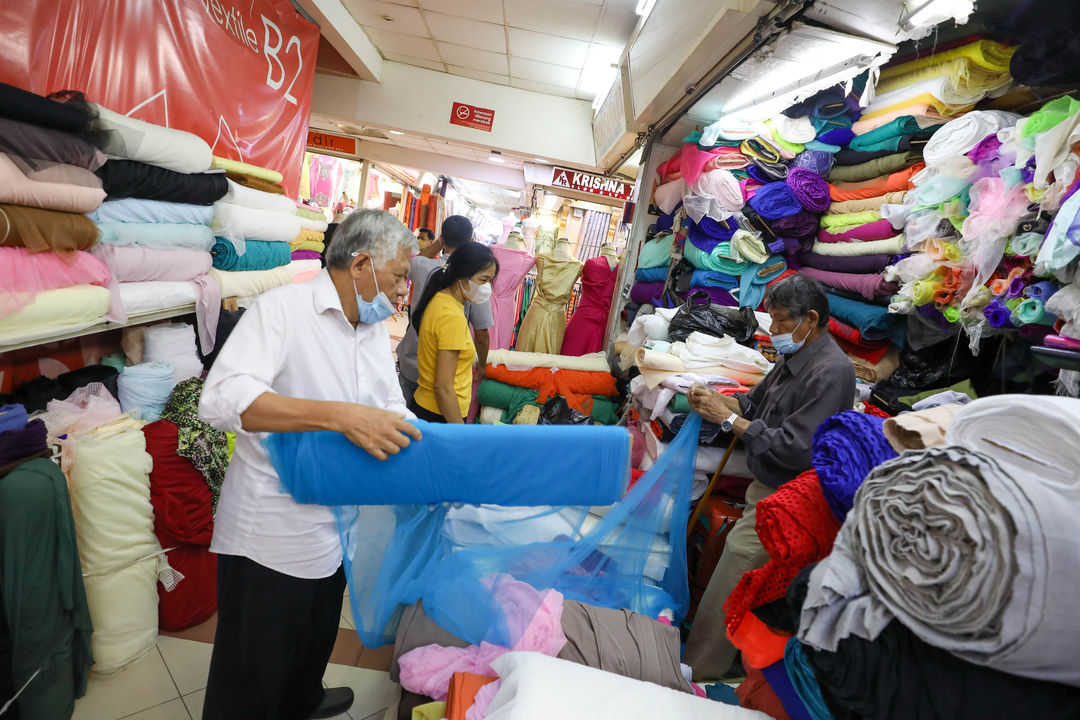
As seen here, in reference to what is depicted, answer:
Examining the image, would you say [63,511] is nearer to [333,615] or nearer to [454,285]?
[333,615]

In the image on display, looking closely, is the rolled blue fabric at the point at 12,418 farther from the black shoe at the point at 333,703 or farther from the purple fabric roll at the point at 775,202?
the purple fabric roll at the point at 775,202

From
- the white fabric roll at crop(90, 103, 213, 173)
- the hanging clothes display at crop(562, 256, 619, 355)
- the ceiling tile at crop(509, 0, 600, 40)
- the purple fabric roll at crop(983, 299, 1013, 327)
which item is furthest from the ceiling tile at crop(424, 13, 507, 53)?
the purple fabric roll at crop(983, 299, 1013, 327)

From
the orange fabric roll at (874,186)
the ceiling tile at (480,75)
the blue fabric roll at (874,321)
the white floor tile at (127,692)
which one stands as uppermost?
the ceiling tile at (480,75)

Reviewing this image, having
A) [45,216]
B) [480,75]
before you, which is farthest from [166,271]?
[480,75]

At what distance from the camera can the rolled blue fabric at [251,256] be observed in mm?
2682

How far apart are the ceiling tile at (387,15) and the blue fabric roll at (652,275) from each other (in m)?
2.74

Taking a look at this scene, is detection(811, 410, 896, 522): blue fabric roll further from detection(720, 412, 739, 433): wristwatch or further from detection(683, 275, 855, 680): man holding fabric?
detection(720, 412, 739, 433): wristwatch

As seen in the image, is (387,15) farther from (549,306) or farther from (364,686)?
(364,686)

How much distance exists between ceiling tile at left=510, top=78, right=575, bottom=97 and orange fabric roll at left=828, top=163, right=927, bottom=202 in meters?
3.45

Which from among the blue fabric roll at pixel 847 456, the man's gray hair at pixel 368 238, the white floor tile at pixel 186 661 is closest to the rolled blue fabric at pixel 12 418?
the white floor tile at pixel 186 661

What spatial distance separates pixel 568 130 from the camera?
5.82m

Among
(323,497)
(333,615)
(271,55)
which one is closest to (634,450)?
(333,615)

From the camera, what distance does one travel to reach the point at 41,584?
67.3 inches

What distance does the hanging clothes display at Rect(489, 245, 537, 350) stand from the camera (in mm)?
5012
